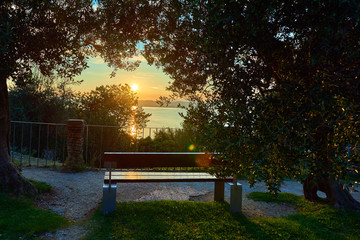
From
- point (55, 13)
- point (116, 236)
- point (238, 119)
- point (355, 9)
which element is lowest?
point (116, 236)

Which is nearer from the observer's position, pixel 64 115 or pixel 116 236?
pixel 116 236

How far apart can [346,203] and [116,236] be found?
4.96 metres

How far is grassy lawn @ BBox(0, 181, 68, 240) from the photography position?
429cm

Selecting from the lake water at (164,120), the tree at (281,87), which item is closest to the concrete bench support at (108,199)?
the lake water at (164,120)

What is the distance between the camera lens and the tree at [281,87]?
10.1ft

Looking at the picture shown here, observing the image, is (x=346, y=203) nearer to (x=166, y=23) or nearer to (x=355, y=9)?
(x=355, y=9)

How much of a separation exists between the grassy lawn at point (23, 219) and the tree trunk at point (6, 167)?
24 cm

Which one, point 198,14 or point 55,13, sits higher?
point 55,13

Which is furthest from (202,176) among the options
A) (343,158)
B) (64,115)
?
(64,115)

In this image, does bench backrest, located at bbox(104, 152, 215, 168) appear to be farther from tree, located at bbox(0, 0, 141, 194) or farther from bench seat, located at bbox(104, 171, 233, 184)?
tree, located at bbox(0, 0, 141, 194)

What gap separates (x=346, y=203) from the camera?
6.30 m

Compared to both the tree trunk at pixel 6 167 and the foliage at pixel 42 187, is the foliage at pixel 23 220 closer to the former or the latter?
the tree trunk at pixel 6 167

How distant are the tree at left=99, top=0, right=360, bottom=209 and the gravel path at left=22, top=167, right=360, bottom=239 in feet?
6.91

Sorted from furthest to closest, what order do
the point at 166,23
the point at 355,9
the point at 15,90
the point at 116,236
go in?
the point at 15,90 → the point at 166,23 → the point at 116,236 → the point at 355,9
